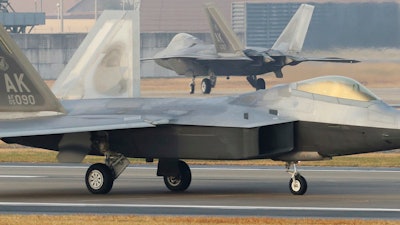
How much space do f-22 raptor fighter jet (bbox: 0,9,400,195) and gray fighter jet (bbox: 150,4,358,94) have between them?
1365 inches

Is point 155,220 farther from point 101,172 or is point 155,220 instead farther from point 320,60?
point 320,60

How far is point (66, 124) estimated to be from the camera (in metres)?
18.4

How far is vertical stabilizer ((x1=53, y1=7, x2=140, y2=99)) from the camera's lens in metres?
21.5

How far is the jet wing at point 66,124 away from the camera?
17922 millimetres

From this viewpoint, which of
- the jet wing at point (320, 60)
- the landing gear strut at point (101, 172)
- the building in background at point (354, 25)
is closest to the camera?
the landing gear strut at point (101, 172)

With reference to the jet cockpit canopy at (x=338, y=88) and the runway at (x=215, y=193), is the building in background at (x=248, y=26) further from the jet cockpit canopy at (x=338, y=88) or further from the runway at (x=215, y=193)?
the jet cockpit canopy at (x=338, y=88)

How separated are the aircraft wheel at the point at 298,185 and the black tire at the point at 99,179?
10.5 feet

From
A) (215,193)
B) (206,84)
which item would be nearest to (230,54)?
(206,84)

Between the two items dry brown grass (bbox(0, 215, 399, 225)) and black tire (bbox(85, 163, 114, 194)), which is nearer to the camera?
dry brown grass (bbox(0, 215, 399, 225))

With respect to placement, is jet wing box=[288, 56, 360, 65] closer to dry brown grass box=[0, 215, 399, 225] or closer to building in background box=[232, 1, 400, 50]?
building in background box=[232, 1, 400, 50]

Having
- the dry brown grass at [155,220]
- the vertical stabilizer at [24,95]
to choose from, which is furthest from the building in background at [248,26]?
the dry brown grass at [155,220]

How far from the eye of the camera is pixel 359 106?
17828 millimetres

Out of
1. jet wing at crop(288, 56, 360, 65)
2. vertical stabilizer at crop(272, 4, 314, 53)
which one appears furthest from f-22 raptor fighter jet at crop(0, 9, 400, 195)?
vertical stabilizer at crop(272, 4, 314, 53)

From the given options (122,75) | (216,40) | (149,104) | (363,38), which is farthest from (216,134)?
(216,40)
